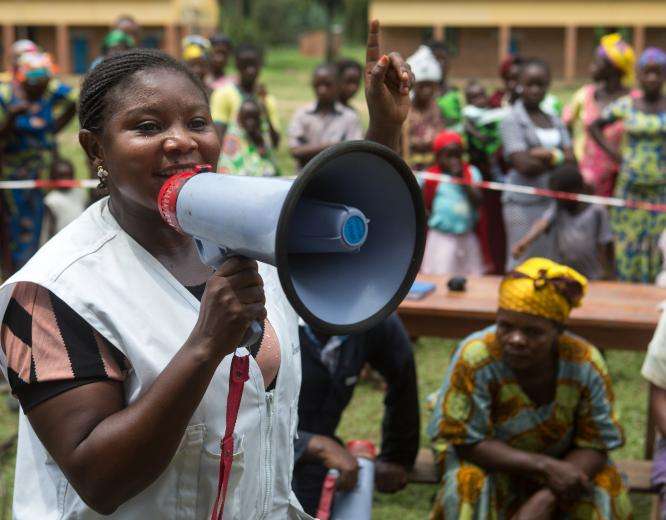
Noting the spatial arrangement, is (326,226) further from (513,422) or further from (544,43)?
(544,43)

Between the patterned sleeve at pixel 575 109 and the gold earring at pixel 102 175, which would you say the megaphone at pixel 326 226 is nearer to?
the gold earring at pixel 102 175

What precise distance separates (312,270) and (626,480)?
286cm

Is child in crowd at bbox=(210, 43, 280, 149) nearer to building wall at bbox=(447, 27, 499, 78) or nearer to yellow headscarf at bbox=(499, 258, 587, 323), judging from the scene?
yellow headscarf at bbox=(499, 258, 587, 323)

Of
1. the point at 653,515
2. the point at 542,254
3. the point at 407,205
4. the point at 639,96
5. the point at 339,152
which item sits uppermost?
the point at 339,152

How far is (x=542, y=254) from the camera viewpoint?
6.38 m

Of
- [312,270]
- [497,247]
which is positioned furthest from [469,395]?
[497,247]

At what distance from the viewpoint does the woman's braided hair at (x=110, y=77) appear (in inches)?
70.4

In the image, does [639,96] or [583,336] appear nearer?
[583,336]

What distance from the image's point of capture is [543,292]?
3.57 m

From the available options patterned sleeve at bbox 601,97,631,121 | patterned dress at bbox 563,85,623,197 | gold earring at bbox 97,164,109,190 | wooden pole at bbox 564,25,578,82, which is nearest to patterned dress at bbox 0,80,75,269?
patterned dress at bbox 563,85,623,197

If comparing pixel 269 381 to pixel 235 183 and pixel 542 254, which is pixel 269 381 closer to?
pixel 235 183

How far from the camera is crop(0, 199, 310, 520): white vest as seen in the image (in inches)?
63.8

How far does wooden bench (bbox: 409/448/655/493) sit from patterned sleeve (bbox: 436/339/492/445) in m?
0.45

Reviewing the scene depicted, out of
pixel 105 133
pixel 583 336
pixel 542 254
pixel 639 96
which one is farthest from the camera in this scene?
pixel 639 96
